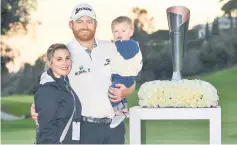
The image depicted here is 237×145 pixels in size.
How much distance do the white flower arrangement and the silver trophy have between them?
A: 205 millimetres

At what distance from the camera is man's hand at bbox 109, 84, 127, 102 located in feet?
11.5

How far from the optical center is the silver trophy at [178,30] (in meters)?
3.96

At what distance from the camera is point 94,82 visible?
3492 mm

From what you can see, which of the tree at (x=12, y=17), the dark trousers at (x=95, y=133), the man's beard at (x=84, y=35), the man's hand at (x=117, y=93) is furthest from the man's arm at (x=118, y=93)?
the tree at (x=12, y=17)

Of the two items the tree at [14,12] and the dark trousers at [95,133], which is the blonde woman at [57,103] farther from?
the tree at [14,12]

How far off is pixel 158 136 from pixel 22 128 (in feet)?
6.44

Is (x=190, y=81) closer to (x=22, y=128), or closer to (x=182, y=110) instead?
(x=182, y=110)

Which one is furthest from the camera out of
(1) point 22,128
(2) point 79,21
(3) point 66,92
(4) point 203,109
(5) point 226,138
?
(1) point 22,128

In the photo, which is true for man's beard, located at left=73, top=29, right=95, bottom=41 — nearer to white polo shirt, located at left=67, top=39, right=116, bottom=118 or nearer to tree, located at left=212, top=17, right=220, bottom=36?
white polo shirt, located at left=67, top=39, right=116, bottom=118

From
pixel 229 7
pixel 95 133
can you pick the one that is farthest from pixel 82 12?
pixel 229 7

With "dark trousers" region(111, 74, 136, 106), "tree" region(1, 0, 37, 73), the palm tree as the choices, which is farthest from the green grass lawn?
"dark trousers" region(111, 74, 136, 106)

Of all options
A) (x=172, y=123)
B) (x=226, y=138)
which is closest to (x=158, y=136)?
(x=172, y=123)

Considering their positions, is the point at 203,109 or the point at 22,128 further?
the point at 22,128

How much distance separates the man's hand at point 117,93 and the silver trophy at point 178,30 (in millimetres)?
553
